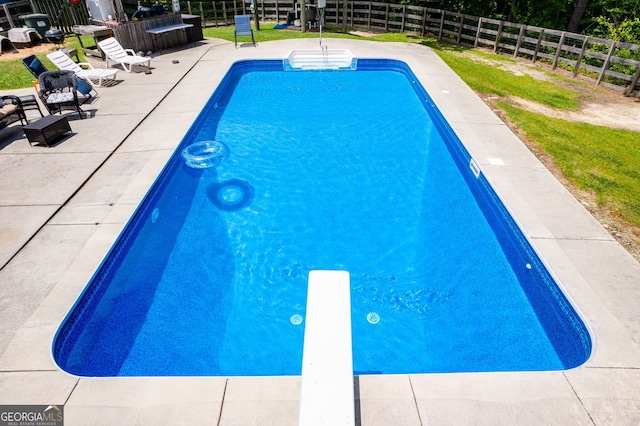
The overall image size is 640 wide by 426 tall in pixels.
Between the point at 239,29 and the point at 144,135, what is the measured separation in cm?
966

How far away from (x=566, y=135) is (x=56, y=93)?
A: 12.8 metres

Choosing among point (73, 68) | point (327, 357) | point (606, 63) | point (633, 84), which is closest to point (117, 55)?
point (73, 68)

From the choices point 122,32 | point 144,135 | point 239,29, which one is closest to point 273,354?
point 144,135

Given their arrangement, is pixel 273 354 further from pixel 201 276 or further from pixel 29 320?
pixel 29 320

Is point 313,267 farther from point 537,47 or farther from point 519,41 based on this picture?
point 519,41

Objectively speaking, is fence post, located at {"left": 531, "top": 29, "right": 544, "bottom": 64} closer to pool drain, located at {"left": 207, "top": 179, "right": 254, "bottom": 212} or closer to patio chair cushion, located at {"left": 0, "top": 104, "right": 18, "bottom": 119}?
pool drain, located at {"left": 207, "top": 179, "right": 254, "bottom": 212}

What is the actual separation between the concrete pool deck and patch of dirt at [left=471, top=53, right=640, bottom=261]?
26 centimetres

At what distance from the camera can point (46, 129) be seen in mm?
7746

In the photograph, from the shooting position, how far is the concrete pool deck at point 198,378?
358 centimetres

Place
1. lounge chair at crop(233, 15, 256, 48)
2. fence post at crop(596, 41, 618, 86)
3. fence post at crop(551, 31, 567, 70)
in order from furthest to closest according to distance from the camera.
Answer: lounge chair at crop(233, 15, 256, 48)
fence post at crop(551, 31, 567, 70)
fence post at crop(596, 41, 618, 86)

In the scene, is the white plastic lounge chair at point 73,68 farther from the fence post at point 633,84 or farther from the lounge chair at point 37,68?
the fence post at point 633,84

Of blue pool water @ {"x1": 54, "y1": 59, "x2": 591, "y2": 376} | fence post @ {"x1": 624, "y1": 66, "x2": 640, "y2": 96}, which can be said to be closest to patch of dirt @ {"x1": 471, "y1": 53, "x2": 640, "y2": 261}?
fence post @ {"x1": 624, "y1": 66, "x2": 640, "y2": 96}

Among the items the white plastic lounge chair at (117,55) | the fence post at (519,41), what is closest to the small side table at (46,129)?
the white plastic lounge chair at (117,55)

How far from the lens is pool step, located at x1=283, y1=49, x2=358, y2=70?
1442 cm
